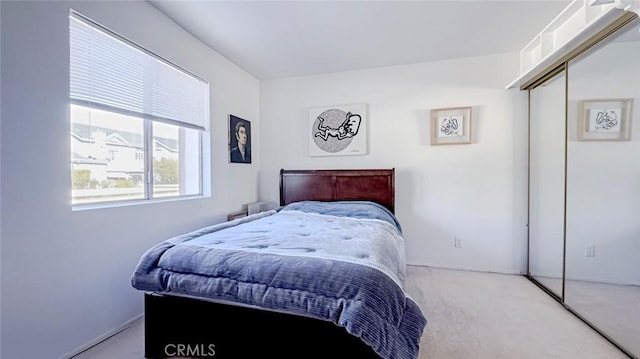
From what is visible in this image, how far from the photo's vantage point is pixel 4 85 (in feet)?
4.72

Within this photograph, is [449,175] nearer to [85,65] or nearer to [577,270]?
[577,270]

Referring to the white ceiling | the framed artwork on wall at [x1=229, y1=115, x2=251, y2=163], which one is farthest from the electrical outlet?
the framed artwork on wall at [x1=229, y1=115, x2=251, y2=163]

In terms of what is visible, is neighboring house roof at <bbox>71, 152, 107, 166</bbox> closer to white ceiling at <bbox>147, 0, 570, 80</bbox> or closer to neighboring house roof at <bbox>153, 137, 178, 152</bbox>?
neighboring house roof at <bbox>153, 137, 178, 152</bbox>

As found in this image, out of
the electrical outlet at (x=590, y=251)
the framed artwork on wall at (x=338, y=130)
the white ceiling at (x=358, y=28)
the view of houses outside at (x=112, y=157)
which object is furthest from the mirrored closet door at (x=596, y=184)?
the view of houses outside at (x=112, y=157)

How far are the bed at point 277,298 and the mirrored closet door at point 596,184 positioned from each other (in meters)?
1.64

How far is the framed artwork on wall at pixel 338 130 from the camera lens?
A: 11.9ft

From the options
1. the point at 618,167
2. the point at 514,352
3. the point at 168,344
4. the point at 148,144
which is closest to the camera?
the point at 168,344

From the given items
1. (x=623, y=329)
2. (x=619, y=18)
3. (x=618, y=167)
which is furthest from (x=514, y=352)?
(x=619, y=18)

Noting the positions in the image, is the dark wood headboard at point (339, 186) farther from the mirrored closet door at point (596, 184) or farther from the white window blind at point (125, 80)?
the mirrored closet door at point (596, 184)

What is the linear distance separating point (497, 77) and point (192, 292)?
376 centimetres

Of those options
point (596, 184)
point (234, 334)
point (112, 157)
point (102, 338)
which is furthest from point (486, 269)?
point (112, 157)

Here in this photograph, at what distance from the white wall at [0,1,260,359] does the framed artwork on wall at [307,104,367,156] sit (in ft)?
6.72

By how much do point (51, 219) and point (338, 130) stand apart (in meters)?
2.92

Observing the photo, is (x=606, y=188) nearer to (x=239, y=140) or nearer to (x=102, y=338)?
(x=239, y=140)
